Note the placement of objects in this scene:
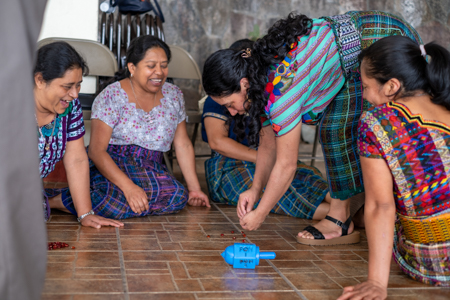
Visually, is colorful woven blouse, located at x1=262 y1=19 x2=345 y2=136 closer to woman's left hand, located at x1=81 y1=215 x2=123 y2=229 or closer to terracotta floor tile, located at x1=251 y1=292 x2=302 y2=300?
terracotta floor tile, located at x1=251 y1=292 x2=302 y2=300

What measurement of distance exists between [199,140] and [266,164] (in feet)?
10.7

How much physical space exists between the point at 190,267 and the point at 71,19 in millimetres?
2966

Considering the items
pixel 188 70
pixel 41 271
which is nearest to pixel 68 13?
pixel 188 70

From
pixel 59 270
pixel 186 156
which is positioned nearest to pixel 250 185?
pixel 186 156

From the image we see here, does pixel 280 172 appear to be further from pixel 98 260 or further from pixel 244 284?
pixel 98 260

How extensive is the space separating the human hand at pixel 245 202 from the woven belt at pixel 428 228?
0.65 m

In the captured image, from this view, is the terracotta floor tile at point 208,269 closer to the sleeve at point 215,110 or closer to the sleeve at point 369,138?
the sleeve at point 369,138

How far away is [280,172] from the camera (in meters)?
1.98

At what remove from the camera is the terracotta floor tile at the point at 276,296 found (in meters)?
1.66

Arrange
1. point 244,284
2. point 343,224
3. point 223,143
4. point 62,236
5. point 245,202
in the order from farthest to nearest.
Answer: point 223,143 < point 343,224 < point 62,236 < point 245,202 < point 244,284

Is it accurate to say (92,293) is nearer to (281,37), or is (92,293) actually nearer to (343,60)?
(281,37)

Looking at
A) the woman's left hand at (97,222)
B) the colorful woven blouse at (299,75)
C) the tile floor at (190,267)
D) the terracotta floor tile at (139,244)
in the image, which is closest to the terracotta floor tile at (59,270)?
the tile floor at (190,267)

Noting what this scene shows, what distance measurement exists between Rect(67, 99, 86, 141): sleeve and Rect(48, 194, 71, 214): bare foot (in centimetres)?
45

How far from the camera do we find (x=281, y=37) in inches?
75.5
